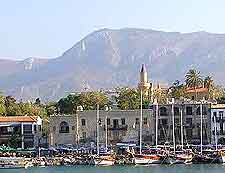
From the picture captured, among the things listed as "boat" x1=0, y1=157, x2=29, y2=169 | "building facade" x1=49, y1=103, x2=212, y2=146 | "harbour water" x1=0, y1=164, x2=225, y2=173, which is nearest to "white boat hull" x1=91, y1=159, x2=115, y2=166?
"harbour water" x1=0, y1=164, x2=225, y2=173

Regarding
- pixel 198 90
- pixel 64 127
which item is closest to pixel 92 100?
pixel 198 90

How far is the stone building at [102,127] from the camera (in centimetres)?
8394

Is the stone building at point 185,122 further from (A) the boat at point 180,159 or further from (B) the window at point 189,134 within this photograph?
(A) the boat at point 180,159

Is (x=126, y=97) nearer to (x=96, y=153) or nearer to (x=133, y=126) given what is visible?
(x=133, y=126)

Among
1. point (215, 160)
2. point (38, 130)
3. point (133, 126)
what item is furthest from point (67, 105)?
point (215, 160)

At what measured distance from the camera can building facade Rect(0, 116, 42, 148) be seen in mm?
88312

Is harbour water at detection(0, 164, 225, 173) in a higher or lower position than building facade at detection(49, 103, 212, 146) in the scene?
lower

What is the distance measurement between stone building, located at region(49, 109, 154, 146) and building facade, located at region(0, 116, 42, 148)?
3.66 meters

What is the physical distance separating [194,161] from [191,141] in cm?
Result: 1019

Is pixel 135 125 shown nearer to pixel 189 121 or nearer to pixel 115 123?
pixel 115 123

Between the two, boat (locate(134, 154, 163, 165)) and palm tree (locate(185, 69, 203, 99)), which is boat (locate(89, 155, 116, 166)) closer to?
boat (locate(134, 154, 163, 165))

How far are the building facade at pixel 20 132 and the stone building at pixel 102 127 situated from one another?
12.0ft

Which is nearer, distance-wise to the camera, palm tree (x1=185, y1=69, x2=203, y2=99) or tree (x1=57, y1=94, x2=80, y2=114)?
tree (x1=57, y1=94, x2=80, y2=114)

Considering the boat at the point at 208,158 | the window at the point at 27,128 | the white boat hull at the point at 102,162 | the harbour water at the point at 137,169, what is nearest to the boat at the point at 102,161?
the white boat hull at the point at 102,162
